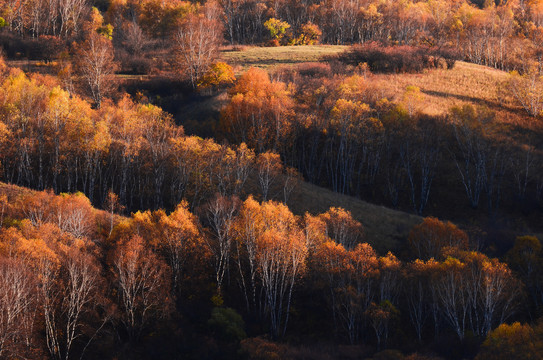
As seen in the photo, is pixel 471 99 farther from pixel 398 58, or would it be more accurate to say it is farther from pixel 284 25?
pixel 284 25

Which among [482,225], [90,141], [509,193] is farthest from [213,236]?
[509,193]

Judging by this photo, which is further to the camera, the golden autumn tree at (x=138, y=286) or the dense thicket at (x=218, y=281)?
the golden autumn tree at (x=138, y=286)

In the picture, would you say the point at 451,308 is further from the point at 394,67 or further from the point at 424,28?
the point at 424,28

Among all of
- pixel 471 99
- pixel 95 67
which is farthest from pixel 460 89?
pixel 95 67

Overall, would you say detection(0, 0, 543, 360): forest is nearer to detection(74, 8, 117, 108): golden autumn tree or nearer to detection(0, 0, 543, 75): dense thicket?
detection(74, 8, 117, 108): golden autumn tree

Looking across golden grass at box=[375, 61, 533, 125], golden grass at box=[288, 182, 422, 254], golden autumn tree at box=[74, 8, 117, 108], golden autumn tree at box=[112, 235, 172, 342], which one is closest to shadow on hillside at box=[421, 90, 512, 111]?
golden grass at box=[375, 61, 533, 125]

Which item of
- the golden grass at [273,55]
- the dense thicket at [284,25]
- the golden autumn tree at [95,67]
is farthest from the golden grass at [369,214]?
the dense thicket at [284,25]

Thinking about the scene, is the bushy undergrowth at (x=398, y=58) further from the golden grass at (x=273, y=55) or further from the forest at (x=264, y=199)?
the golden grass at (x=273, y=55)
